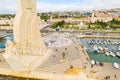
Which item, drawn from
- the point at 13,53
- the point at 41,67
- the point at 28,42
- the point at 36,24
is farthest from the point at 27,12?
the point at 41,67

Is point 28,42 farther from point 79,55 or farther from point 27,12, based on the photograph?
point 79,55

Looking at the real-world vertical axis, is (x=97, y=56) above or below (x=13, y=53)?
below

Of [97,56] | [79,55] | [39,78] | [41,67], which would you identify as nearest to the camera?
[39,78]

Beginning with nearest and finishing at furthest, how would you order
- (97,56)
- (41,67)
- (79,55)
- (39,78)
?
(39,78), (41,67), (79,55), (97,56)

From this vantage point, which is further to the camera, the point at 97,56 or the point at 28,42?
the point at 97,56

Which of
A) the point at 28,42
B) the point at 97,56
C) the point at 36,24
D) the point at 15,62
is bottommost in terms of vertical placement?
the point at 97,56

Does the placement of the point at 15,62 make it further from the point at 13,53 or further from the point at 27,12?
the point at 27,12

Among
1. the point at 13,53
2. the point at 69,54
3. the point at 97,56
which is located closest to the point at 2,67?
the point at 13,53
